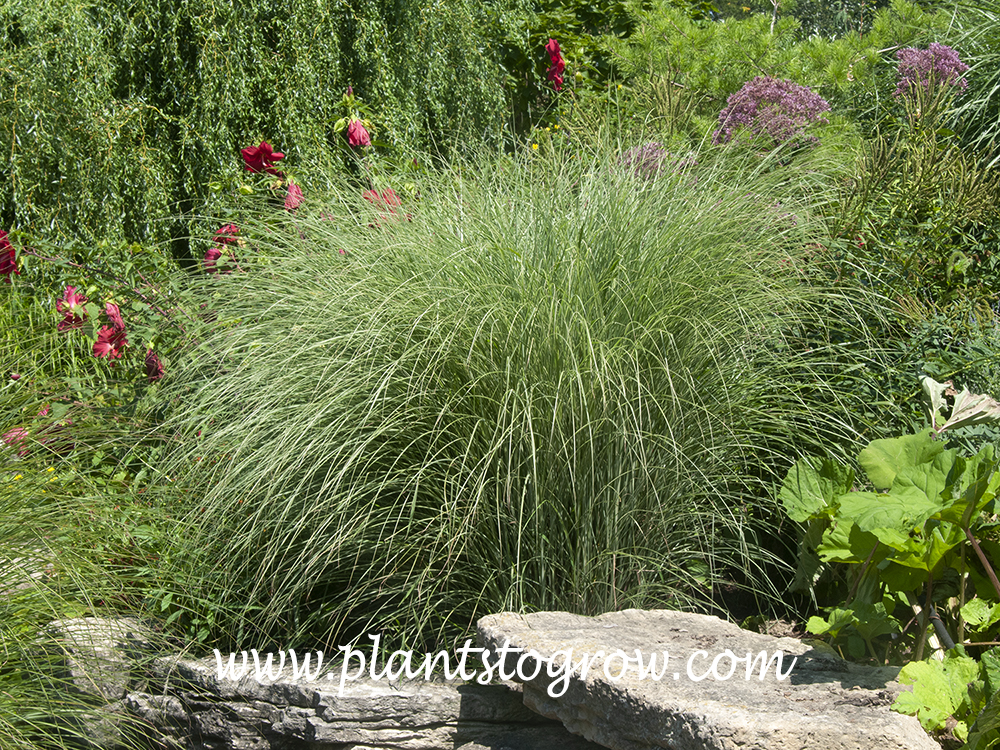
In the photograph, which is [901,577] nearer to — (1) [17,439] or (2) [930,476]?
(2) [930,476]

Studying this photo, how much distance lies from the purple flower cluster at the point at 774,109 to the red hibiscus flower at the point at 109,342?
2713 millimetres

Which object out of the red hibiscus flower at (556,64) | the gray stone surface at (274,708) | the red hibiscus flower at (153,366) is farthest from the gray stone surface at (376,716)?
the red hibiscus flower at (556,64)

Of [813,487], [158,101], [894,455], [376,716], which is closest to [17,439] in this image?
[376,716]

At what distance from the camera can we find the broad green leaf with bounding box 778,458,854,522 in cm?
232

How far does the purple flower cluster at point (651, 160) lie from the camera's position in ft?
10.9

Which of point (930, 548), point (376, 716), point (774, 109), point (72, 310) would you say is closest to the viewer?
point (930, 548)

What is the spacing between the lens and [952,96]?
4.83 metres

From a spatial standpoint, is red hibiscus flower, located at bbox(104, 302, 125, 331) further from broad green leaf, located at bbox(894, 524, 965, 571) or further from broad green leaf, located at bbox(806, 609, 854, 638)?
broad green leaf, located at bbox(894, 524, 965, 571)

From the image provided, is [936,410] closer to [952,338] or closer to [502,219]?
[952,338]

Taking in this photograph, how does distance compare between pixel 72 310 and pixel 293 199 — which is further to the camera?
pixel 293 199

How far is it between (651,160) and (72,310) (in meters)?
2.28

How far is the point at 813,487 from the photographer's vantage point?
2.36m

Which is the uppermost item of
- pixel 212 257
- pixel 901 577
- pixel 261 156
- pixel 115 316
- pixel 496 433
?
pixel 261 156

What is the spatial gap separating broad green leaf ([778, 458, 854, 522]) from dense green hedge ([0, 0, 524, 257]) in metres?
2.91
